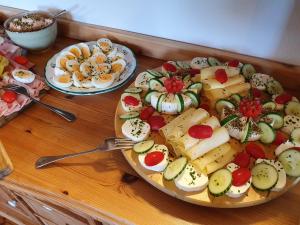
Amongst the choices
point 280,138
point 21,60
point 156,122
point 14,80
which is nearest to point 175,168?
point 156,122

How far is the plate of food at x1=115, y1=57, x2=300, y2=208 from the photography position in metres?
0.65

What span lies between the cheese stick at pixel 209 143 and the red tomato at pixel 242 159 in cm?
4

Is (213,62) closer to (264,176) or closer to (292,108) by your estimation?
(292,108)

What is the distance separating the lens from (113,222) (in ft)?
2.31

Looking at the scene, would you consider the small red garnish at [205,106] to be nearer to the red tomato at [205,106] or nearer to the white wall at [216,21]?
the red tomato at [205,106]

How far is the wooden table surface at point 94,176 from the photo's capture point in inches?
26.8

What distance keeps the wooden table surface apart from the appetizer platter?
1.2 inches

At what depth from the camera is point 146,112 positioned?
0.83 meters

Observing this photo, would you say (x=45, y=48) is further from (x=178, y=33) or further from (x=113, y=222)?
(x=113, y=222)

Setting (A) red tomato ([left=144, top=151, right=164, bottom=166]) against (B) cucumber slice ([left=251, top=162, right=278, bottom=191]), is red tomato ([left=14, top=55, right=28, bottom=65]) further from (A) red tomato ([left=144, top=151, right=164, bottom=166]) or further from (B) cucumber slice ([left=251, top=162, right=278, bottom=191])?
(B) cucumber slice ([left=251, top=162, right=278, bottom=191])

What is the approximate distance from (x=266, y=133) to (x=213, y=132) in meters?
0.13

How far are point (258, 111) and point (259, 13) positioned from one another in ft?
0.95

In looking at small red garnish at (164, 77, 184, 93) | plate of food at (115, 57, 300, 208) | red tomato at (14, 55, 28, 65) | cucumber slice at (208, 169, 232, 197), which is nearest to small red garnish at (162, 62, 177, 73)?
plate of food at (115, 57, 300, 208)

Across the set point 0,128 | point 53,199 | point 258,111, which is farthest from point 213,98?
point 0,128
